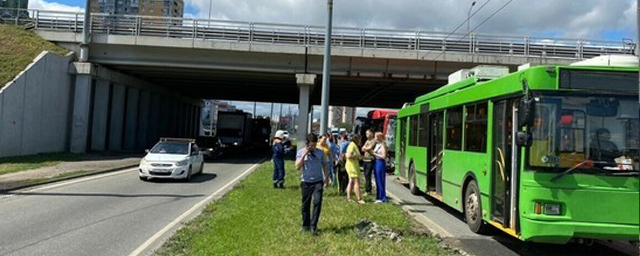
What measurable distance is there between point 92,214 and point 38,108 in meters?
17.8

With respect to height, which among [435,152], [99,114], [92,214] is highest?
[99,114]

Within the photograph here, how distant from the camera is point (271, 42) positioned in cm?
2942

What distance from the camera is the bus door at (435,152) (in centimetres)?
1195

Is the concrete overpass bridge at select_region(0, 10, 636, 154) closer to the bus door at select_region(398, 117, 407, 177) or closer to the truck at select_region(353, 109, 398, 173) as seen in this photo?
the truck at select_region(353, 109, 398, 173)

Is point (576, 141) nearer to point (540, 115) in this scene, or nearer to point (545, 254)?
point (540, 115)

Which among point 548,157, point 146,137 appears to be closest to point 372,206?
point 548,157

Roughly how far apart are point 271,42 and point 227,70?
3.26 m

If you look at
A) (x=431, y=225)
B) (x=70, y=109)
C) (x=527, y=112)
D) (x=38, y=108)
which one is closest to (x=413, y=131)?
(x=431, y=225)

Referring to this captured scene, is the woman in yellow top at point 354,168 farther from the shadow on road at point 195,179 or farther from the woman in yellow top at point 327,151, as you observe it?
the shadow on road at point 195,179

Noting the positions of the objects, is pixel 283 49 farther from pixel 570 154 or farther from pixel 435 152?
pixel 570 154

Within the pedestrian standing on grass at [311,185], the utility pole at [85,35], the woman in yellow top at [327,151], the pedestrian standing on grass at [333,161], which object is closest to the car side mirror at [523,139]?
the pedestrian standing on grass at [311,185]

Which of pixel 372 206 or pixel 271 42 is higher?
pixel 271 42

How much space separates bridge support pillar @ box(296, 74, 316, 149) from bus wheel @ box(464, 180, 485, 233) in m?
20.7

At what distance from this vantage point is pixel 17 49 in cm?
2638
